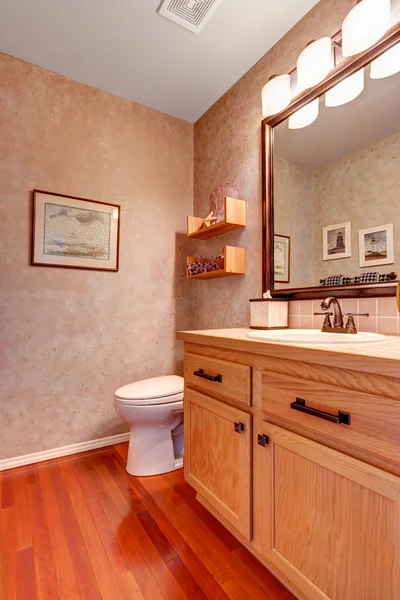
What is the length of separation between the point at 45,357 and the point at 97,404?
0.46 meters

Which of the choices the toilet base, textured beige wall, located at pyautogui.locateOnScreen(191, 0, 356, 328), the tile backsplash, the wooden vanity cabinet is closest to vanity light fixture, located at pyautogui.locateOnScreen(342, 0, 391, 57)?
textured beige wall, located at pyautogui.locateOnScreen(191, 0, 356, 328)

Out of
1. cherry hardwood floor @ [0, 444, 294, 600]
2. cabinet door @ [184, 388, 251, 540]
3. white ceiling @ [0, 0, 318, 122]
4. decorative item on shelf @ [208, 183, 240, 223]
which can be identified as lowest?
cherry hardwood floor @ [0, 444, 294, 600]

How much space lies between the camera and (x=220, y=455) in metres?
1.18

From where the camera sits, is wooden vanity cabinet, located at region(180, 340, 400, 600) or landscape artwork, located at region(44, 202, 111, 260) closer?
wooden vanity cabinet, located at region(180, 340, 400, 600)

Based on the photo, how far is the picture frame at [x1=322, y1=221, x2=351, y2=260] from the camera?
4.31 feet

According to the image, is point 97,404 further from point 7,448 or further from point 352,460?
point 352,460

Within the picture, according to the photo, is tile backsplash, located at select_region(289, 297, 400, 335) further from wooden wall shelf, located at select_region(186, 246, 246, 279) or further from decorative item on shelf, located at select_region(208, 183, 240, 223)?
decorative item on shelf, located at select_region(208, 183, 240, 223)

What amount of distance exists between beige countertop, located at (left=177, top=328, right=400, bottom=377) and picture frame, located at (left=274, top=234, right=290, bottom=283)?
24.8 inches

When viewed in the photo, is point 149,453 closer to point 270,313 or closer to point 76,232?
point 270,313

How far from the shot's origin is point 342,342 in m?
0.89

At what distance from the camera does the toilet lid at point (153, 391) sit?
1588 millimetres

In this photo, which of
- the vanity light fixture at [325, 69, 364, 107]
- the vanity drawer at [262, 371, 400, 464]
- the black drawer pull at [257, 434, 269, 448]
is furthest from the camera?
the vanity light fixture at [325, 69, 364, 107]

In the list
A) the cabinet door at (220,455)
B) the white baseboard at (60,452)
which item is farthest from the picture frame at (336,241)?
the white baseboard at (60,452)

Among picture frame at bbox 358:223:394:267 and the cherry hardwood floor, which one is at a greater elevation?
picture frame at bbox 358:223:394:267
